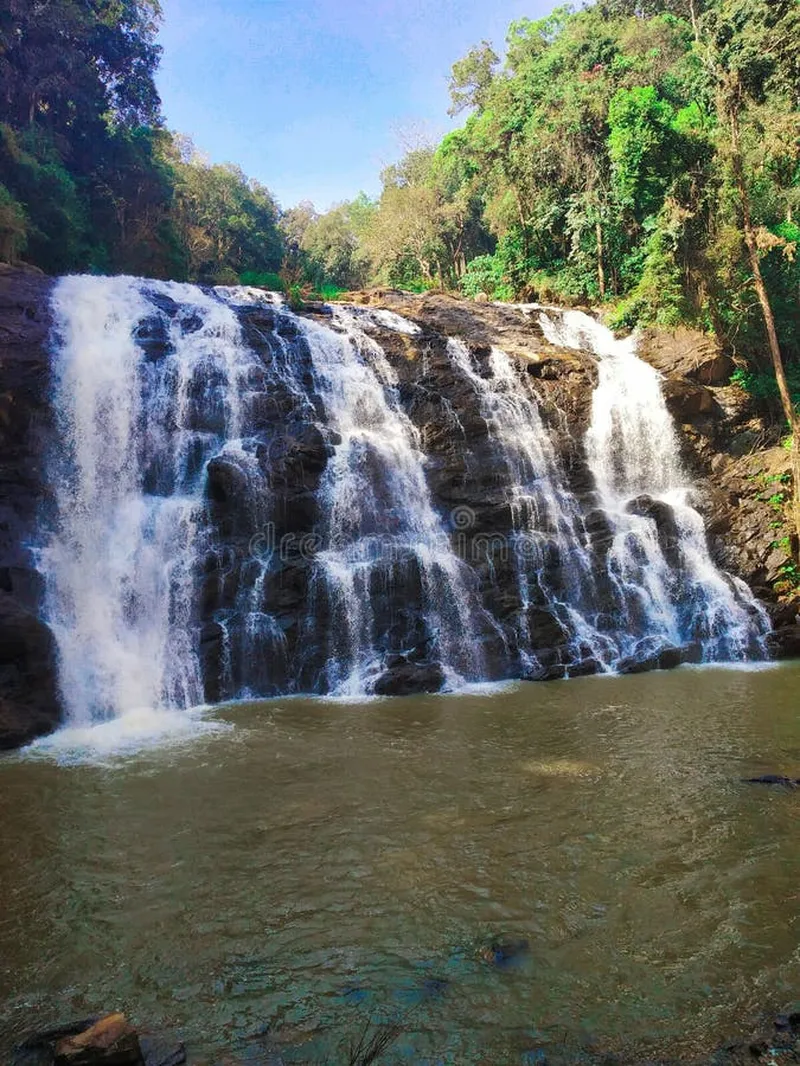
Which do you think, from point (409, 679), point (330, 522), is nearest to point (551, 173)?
point (330, 522)

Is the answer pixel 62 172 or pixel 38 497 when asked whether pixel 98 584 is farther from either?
pixel 62 172

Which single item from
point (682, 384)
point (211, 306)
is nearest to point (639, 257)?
point (682, 384)

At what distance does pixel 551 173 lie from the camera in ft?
98.1

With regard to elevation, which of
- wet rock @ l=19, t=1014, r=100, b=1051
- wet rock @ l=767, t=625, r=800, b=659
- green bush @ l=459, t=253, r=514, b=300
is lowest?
wet rock @ l=19, t=1014, r=100, b=1051

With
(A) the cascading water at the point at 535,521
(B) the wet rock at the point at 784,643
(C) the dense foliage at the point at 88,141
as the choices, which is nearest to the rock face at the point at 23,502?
(C) the dense foliage at the point at 88,141

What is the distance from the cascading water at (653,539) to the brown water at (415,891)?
5605 mm

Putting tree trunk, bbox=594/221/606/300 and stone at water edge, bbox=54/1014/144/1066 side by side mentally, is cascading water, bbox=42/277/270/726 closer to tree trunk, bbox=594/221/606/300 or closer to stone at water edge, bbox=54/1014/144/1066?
stone at water edge, bbox=54/1014/144/1066

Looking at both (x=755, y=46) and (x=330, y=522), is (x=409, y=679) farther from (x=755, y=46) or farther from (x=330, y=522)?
(x=755, y=46)

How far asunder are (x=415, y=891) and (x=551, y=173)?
1225 inches

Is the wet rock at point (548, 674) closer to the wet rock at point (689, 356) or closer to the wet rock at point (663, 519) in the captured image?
the wet rock at point (663, 519)

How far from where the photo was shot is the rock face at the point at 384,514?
1266 cm

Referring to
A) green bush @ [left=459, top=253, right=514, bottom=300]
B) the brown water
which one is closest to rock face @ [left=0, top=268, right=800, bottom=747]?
the brown water

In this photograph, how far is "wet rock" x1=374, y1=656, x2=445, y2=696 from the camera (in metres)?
12.4

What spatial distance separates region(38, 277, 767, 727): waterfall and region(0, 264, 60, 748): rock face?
0.33 metres
